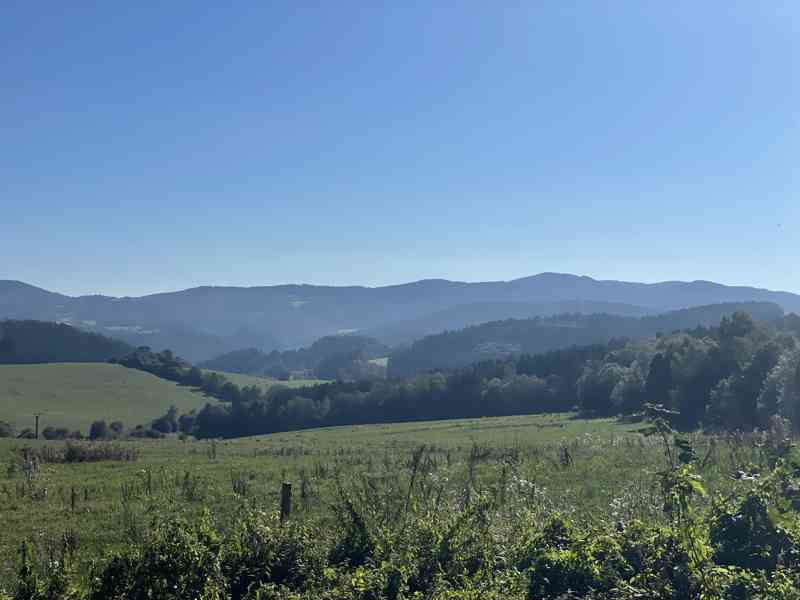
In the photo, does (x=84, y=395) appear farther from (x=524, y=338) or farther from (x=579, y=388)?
(x=524, y=338)

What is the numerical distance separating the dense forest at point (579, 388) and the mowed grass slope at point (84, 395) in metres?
5.72

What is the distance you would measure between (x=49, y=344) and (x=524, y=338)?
360 ft

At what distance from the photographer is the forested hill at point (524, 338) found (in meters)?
168

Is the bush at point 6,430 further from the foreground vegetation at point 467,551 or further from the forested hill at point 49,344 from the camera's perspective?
the forested hill at point 49,344

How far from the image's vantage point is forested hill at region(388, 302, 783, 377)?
552 feet

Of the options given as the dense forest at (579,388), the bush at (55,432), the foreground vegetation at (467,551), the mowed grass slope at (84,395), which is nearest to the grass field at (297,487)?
the foreground vegetation at (467,551)

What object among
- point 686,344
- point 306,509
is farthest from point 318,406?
point 306,509

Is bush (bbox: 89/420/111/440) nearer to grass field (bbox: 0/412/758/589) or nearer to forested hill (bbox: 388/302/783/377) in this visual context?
grass field (bbox: 0/412/758/589)

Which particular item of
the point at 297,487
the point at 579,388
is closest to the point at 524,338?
the point at 579,388

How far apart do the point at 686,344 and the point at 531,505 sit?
55.8m

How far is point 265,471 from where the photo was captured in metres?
24.3

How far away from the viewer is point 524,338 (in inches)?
7490

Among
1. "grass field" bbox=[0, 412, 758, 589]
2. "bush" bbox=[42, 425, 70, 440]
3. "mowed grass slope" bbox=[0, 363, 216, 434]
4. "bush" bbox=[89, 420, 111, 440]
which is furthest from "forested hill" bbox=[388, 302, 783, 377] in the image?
"grass field" bbox=[0, 412, 758, 589]

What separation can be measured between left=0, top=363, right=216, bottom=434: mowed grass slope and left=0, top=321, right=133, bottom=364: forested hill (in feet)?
91.6
